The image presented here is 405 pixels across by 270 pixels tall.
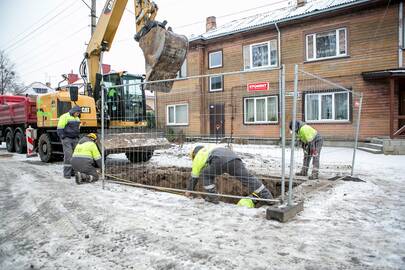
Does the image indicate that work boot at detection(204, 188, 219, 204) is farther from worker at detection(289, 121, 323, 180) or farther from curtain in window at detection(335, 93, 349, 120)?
curtain in window at detection(335, 93, 349, 120)

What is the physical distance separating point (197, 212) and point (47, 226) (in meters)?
2.08

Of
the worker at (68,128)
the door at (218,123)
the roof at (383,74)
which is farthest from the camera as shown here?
the roof at (383,74)

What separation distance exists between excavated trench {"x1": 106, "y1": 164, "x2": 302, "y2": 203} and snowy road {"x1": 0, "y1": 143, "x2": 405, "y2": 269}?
157cm

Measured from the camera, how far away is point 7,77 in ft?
151

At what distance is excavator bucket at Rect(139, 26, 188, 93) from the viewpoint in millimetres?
7086

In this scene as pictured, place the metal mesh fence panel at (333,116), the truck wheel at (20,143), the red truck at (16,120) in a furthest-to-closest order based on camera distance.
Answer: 1. the truck wheel at (20,143)
2. the red truck at (16,120)
3. the metal mesh fence panel at (333,116)

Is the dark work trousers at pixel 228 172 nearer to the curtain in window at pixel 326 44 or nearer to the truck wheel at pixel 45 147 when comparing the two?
the truck wheel at pixel 45 147

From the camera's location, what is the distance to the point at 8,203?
564 cm

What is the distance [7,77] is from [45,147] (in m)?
42.5

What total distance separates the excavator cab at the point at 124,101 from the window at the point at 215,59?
8.24 metres

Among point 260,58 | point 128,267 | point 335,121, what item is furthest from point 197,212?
point 260,58

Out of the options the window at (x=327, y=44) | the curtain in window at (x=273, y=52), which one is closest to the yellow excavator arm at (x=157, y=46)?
the window at (x=327, y=44)

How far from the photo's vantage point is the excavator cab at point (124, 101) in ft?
31.5

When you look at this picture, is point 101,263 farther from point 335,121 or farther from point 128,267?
point 335,121
